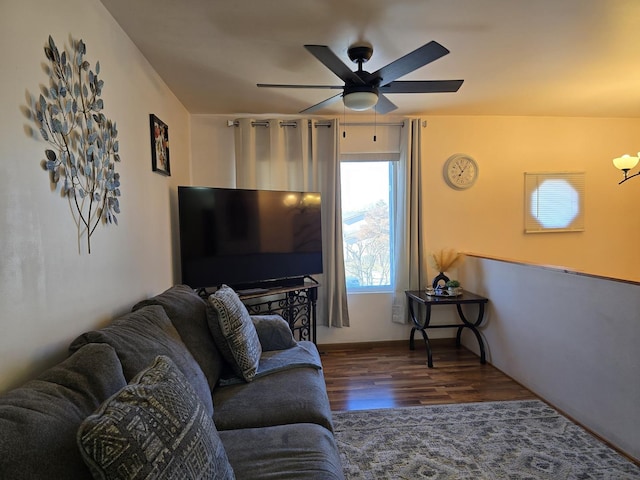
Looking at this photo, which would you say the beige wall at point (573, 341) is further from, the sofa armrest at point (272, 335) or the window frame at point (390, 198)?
the sofa armrest at point (272, 335)

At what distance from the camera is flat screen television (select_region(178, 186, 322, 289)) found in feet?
9.57

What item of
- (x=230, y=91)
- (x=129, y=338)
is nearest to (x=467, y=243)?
(x=230, y=91)

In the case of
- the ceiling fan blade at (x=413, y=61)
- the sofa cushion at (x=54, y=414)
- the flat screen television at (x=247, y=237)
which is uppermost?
the ceiling fan blade at (x=413, y=61)

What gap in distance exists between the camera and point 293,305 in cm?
348

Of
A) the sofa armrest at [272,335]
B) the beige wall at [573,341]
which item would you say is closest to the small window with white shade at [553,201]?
the beige wall at [573,341]

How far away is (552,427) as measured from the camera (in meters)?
2.39

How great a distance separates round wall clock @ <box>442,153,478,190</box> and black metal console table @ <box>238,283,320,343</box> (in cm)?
190

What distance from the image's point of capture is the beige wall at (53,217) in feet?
3.82

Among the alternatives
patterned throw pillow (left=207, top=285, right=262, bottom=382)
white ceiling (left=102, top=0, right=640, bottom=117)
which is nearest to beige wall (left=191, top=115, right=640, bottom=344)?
white ceiling (left=102, top=0, right=640, bottom=117)

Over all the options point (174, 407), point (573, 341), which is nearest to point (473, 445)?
point (573, 341)

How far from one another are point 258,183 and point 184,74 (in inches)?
50.4

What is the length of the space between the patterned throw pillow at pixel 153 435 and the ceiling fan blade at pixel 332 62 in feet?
5.36

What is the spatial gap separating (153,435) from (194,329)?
1.02m

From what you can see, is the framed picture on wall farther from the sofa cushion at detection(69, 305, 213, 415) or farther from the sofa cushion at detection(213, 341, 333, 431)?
the sofa cushion at detection(213, 341, 333, 431)
